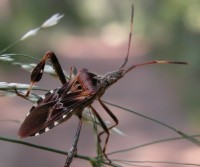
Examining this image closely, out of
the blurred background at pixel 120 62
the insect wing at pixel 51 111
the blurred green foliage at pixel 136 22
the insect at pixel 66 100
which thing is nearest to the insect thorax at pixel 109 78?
the insect at pixel 66 100

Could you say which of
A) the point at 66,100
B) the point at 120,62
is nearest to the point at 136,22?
the point at 120,62

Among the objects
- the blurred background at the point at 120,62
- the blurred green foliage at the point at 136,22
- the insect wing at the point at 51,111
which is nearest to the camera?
the insect wing at the point at 51,111

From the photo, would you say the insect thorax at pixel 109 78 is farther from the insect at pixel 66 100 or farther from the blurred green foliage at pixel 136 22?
the blurred green foliage at pixel 136 22

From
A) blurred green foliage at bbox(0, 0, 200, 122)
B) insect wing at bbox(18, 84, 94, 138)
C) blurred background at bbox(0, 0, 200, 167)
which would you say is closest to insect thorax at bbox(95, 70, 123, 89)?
insect wing at bbox(18, 84, 94, 138)

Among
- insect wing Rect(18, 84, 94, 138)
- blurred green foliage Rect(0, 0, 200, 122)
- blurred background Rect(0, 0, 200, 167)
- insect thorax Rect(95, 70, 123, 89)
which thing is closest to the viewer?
insect wing Rect(18, 84, 94, 138)

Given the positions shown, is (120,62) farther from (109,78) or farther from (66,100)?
(66,100)

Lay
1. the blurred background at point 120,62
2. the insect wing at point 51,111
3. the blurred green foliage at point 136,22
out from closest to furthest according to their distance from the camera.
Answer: the insect wing at point 51,111
the blurred background at point 120,62
the blurred green foliage at point 136,22

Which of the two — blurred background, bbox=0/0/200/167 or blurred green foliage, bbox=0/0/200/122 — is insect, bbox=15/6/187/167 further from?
blurred green foliage, bbox=0/0/200/122
